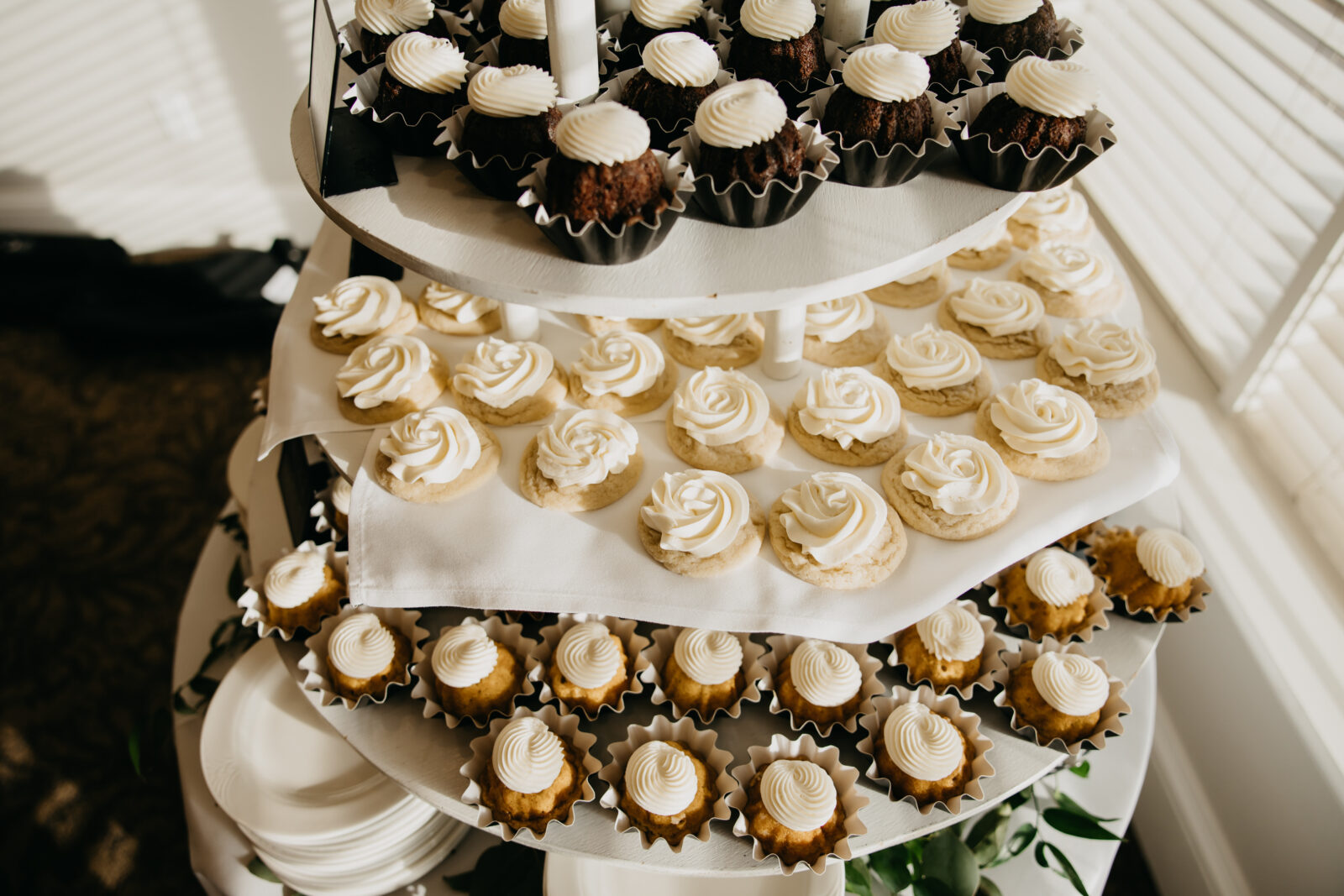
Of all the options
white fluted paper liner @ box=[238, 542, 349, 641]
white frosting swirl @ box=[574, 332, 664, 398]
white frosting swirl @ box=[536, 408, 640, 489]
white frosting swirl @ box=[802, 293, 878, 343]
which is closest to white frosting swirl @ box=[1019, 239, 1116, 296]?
white frosting swirl @ box=[802, 293, 878, 343]

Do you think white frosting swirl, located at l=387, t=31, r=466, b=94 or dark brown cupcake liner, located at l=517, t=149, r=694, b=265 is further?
white frosting swirl, located at l=387, t=31, r=466, b=94

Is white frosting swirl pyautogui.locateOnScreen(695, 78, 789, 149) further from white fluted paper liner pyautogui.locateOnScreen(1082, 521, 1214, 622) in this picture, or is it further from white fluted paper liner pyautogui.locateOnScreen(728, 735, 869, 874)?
white fluted paper liner pyautogui.locateOnScreen(1082, 521, 1214, 622)

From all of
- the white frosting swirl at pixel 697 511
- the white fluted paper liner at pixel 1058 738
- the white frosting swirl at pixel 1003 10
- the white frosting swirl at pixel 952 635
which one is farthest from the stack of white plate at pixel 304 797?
the white frosting swirl at pixel 1003 10

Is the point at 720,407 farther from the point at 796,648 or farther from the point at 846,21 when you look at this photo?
the point at 846,21

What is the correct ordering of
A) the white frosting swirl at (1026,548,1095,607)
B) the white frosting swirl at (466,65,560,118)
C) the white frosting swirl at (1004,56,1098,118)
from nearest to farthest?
1. the white frosting swirl at (466,65,560,118)
2. the white frosting swirl at (1004,56,1098,118)
3. the white frosting swirl at (1026,548,1095,607)

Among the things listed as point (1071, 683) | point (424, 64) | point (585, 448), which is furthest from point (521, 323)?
point (1071, 683)

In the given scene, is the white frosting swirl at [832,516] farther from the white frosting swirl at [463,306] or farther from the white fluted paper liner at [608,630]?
the white frosting swirl at [463,306]

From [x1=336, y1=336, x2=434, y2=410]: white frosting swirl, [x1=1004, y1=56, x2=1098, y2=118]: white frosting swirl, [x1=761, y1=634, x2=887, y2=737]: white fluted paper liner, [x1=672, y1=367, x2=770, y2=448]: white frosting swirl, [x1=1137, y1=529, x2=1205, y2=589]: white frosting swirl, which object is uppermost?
[x1=1004, y1=56, x2=1098, y2=118]: white frosting swirl
